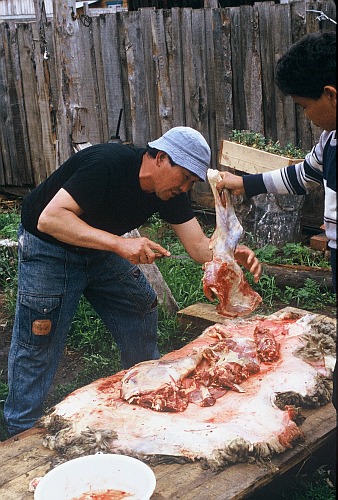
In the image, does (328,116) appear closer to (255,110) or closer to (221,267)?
(221,267)

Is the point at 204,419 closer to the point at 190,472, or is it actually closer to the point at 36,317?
the point at 190,472

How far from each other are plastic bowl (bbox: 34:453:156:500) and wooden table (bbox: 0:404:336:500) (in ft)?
0.48

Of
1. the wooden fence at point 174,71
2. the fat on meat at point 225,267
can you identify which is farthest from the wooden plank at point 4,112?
the fat on meat at point 225,267

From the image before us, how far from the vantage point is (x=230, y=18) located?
8125mm

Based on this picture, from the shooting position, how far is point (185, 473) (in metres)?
3.25

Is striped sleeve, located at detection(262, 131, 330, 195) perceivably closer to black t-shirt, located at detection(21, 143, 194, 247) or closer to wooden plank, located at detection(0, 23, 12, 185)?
black t-shirt, located at detection(21, 143, 194, 247)

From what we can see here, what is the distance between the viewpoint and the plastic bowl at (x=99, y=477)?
9.77ft

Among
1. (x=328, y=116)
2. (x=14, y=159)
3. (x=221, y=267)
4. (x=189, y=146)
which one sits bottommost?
(x=14, y=159)

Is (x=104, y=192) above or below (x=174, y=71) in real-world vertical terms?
below

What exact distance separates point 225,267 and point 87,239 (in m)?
0.89

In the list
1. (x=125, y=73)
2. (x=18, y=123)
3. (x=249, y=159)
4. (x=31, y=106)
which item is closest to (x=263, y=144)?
(x=249, y=159)

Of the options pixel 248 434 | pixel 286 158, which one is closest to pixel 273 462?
pixel 248 434

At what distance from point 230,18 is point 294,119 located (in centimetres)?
138

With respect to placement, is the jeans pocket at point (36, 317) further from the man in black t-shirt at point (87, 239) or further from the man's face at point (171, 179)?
→ the man's face at point (171, 179)
